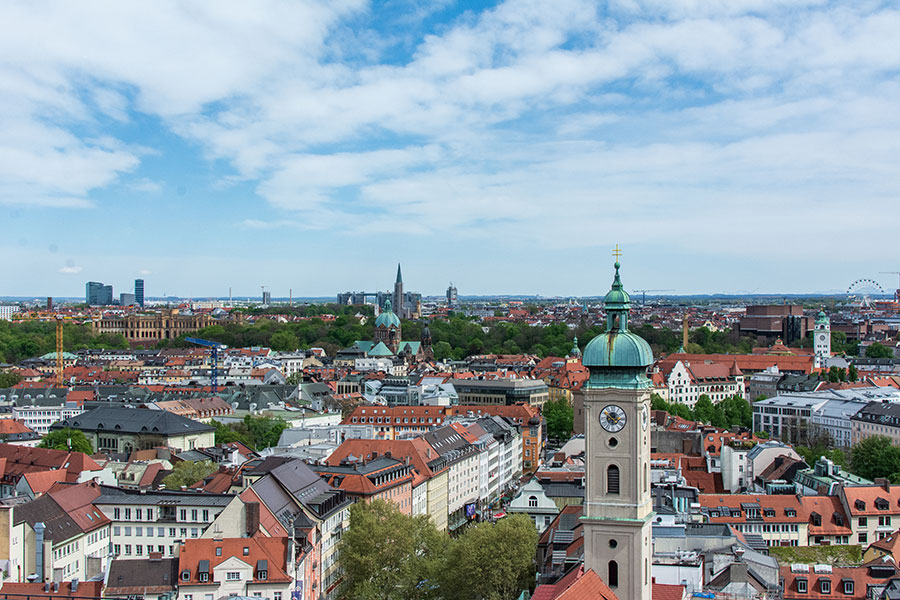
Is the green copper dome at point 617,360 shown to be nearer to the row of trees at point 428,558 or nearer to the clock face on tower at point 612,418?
the clock face on tower at point 612,418

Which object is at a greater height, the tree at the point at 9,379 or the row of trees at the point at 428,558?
the tree at the point at 9,379

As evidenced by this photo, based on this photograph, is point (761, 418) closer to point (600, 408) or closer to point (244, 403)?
point (244, 403)

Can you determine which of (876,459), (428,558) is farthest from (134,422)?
(876,459)

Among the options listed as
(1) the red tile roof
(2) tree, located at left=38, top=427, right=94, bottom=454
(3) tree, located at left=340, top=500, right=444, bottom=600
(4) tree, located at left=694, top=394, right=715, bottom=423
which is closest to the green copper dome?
(3) tree, located at left=340, top=500, right=444, bottom=600

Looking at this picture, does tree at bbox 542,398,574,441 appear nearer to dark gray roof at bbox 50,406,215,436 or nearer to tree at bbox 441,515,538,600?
dark gray roof at bbox 50,406,215,436

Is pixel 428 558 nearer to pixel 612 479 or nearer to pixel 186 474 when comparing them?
pixel 612 479

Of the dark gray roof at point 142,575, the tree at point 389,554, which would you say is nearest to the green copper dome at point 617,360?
the tree at point 389,554
